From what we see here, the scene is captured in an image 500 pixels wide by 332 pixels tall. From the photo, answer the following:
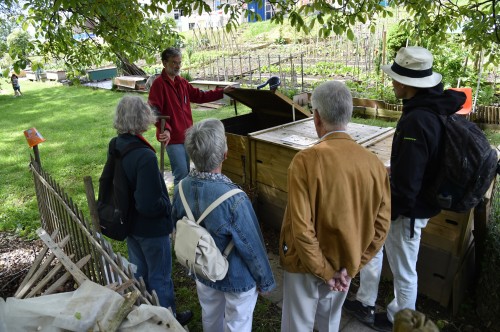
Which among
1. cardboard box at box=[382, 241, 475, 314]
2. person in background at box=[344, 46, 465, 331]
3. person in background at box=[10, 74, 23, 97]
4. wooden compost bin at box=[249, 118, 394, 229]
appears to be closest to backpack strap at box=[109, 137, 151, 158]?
wooden compost bin at box=[249, 118, 394, 229]

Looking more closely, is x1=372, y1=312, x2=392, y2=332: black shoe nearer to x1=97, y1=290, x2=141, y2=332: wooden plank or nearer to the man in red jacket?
x1=97, y1=290, x2=141, y2=332: wooden plank

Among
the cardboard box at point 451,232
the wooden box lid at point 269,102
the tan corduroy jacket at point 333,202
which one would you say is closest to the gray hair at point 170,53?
the wooden box lid at point 269,102

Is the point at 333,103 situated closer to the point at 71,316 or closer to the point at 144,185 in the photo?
the point at 144,185

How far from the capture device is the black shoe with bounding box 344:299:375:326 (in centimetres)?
297

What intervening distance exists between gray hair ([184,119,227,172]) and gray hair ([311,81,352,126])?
21.8 inches

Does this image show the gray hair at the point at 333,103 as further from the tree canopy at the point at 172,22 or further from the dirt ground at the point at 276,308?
the dirt ground at the point at 276,308

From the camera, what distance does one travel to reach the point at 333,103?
1878 millimetres

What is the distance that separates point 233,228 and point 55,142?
841 cm

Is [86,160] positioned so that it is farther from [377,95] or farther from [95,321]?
[377,95]

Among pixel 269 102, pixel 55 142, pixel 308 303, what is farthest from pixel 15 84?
pixel 308 303

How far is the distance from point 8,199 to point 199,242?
5.38m

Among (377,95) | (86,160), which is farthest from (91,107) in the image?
(377,95)

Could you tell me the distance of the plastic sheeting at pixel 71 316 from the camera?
5.48ft

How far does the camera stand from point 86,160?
24.4ft
